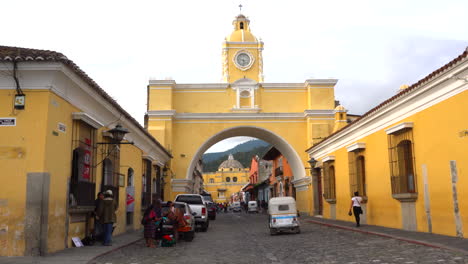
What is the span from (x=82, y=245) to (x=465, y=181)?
9875mm

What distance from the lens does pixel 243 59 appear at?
1299 inches

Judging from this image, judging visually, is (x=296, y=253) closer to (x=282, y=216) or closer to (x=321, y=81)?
(x=282, y=216)

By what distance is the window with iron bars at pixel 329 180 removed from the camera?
23.9 meters

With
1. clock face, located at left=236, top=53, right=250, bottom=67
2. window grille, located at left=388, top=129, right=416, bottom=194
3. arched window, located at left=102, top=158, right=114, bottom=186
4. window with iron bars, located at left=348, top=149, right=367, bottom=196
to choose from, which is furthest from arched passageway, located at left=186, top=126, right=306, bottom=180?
arched window, located at left=102, top=158, right=114, bottom=186

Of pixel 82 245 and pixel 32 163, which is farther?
pixel 82 245

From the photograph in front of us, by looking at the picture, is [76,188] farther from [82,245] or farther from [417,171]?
[417,171]

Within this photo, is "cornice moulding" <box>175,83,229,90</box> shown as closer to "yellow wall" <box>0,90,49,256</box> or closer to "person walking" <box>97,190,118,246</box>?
"person walking" <box>97,190,118,246</box>

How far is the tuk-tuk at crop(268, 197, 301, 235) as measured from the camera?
16172 mm

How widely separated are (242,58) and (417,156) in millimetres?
20781

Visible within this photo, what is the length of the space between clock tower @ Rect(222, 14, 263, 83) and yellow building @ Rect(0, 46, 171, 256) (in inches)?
821

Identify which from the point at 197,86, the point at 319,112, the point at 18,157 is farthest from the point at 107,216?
the point at 319,112

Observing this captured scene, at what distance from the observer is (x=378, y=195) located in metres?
17.2

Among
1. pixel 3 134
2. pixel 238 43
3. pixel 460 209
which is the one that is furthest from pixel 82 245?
pixel 238 43

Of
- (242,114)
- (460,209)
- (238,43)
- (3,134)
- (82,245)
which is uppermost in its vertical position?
(238,43)
